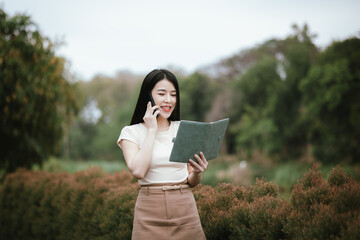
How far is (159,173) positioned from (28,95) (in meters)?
6.37

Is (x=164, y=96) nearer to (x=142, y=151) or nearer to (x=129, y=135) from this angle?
(x=129, y=135)

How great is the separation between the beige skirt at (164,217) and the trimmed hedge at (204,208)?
A: 563 millimetres

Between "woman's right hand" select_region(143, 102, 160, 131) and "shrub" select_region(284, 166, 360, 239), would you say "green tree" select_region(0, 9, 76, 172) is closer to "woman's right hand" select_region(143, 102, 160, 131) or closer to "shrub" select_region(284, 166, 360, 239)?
"woman's right hand" select_region(143, 102, 160, 131)

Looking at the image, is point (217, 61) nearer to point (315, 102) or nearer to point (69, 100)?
point (315, 102)

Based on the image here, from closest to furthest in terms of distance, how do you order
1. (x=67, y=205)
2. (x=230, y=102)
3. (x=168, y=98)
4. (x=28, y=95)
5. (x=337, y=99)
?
(x=168, y=98) < (x=67, y=205) < (x=28, y=95) < (x=337, y=99) < (x=230, y=102)

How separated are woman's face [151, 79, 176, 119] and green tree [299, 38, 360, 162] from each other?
786 inches

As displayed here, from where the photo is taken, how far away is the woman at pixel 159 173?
2.49 m

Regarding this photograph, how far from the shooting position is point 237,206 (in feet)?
9.99

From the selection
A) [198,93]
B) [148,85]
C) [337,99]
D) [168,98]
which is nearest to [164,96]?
[168,98]

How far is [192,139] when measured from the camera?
245 centimetres

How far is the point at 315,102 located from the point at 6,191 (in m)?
20.5

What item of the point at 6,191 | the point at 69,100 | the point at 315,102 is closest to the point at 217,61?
the point at 315,102

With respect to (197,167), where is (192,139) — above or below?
above

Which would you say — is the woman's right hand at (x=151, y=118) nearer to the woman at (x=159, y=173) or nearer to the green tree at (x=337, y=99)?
the woman at (x=159, y=173)
